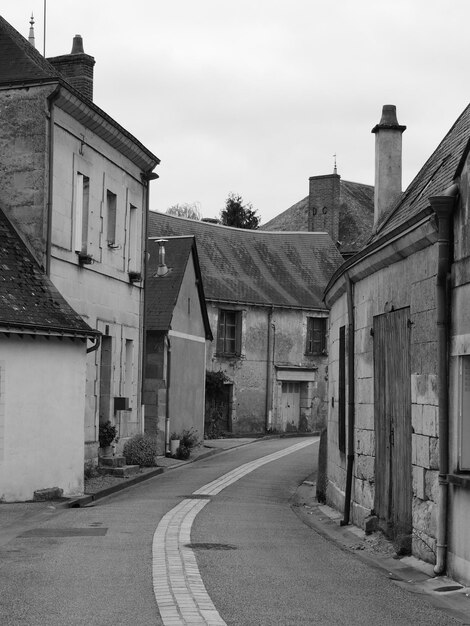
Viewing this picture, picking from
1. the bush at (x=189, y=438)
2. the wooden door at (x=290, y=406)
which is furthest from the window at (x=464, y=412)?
the wooden door at (x=290, y=406)

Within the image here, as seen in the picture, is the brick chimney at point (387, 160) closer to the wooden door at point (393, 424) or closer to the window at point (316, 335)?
the wooden door at point (393, 424)

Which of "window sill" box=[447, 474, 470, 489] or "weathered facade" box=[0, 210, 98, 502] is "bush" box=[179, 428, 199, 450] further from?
"window sill" box=[447, 474, 470, 489]

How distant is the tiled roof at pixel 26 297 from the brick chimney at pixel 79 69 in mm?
6231

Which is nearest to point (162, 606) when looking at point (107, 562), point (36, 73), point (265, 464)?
point (107, 562)

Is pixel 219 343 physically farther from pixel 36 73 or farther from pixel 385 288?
pixel 385 288

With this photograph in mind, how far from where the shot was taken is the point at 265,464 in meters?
27.0

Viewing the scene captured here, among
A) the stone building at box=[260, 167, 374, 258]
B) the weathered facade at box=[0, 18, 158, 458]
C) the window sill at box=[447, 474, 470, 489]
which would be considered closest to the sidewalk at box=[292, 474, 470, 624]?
the window sill at box=[447, 474, 470, 489]

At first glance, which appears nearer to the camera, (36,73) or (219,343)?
(36,73)

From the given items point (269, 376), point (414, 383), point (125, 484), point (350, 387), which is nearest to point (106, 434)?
point (125, 484)

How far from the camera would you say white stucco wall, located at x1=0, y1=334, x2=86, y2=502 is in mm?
16219

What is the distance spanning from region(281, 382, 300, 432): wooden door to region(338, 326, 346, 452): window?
2675 centimetres

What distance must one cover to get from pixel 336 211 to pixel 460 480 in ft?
164

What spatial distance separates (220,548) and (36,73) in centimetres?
1126

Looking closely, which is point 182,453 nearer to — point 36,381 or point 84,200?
point 84,200
